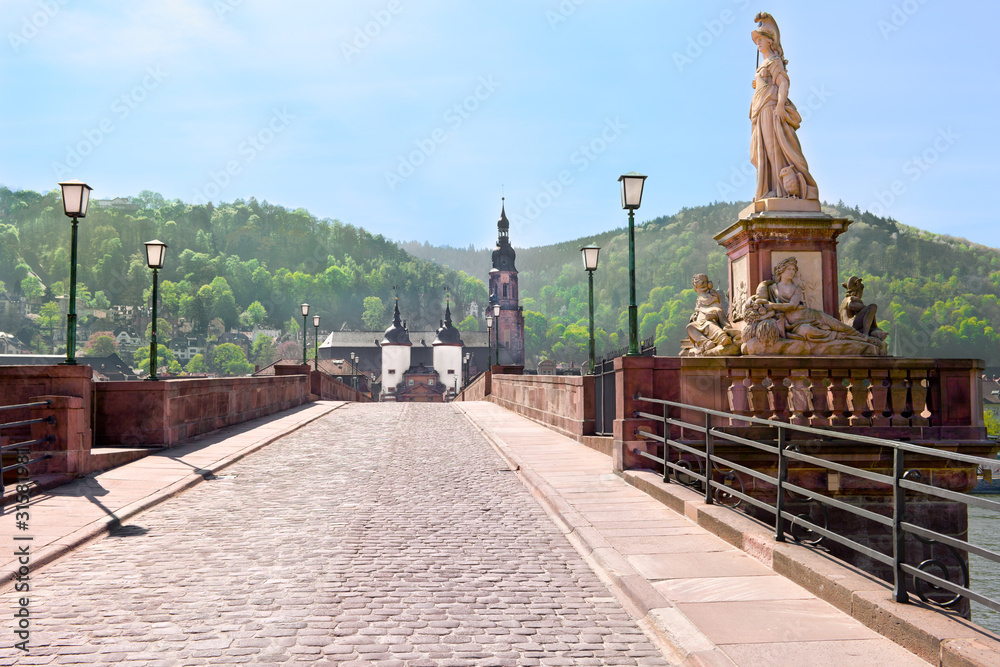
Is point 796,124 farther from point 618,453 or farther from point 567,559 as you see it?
point 567,559

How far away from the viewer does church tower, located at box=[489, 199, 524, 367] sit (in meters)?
128

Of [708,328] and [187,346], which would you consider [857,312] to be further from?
[187,346]

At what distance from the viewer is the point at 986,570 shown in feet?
121

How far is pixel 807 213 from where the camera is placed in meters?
14.3

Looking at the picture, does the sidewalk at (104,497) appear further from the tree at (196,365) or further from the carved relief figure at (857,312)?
the tree at (196,365)

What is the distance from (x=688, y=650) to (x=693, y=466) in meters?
6.26

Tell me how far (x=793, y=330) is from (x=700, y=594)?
8.53 metres

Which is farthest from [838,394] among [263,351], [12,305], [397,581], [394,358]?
[12,305]

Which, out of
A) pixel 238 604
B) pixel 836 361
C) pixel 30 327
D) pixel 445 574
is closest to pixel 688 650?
pixel 445 574

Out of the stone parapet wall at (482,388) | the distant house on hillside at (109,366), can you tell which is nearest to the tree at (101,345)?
the distant house on hillside at (109,366)

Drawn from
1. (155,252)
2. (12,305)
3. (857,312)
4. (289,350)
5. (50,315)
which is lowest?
(857,312)

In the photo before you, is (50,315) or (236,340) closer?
(50,315)

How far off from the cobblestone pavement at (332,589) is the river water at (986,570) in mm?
19420

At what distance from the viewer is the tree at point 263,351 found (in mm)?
173875
